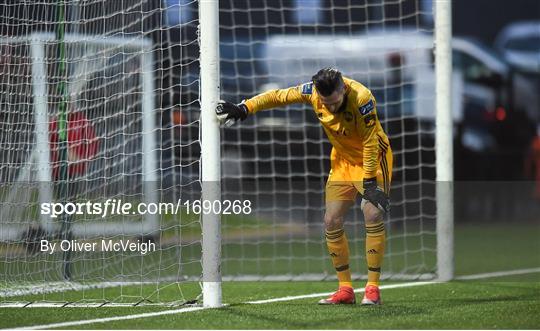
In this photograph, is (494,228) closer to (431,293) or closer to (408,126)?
(408,126)

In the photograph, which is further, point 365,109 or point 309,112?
point 309,112

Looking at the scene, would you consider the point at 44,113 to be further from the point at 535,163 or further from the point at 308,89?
the point at 535,163

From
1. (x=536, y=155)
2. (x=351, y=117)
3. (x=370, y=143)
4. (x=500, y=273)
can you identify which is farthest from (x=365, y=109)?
(x=536, y=155)

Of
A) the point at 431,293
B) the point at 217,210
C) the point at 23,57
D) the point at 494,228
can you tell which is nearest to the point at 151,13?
the point at 23,57

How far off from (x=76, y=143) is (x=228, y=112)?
9.25 ft

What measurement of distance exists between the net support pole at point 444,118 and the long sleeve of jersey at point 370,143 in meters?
2.21

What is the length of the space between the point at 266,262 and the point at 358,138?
14.3 feet

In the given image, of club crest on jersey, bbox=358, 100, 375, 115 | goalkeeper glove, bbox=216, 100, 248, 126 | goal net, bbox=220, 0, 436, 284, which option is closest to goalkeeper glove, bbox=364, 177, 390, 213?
club crest on jersey, bbox=358, 100, 375, 115

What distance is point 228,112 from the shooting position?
8.05m

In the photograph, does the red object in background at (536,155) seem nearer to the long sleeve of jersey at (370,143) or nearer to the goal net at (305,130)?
the goal net at (305,130)

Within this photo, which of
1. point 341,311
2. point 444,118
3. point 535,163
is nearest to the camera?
point 341,311

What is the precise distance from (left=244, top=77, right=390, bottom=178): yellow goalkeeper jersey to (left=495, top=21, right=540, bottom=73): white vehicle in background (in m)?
14.9

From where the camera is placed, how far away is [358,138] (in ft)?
27.9

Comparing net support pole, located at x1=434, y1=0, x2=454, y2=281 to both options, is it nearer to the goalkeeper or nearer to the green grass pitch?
the green grass pitch
